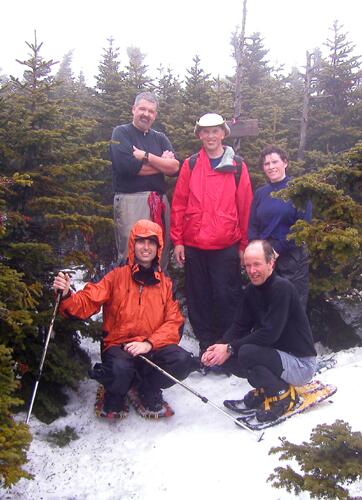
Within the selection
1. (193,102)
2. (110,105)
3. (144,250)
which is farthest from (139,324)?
(110,105)

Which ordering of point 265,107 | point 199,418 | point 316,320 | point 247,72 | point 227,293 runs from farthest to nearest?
1. point 247,72
2. point 265,107
3. point 316,320
4. point 227,293
5. point 199,418

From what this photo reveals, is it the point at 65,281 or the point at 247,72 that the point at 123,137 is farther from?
the point at 247,72

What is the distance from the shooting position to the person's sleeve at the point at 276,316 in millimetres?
4816

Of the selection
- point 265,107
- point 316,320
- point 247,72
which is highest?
point 247,72

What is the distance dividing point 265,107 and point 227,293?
7166 millimetres

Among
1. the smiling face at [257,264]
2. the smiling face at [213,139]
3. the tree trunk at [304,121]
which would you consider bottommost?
the smiling face at [257,264]

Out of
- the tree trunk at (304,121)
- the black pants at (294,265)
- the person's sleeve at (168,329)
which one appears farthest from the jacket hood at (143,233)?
the tree trunk at (304,121)

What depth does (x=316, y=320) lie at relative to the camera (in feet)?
25.4

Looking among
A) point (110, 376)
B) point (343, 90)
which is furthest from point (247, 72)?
point (110, 376)

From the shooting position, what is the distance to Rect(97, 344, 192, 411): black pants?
16.1ft

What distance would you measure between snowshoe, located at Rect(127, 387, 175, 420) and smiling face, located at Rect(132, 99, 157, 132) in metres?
3.43

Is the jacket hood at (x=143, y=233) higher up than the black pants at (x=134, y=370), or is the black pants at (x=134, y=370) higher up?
the jacket hood at (x=143, y=233)

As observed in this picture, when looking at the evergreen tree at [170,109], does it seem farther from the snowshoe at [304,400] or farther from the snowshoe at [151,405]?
the snowshoe at [304,400]

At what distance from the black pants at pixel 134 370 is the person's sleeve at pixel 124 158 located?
228 cm
